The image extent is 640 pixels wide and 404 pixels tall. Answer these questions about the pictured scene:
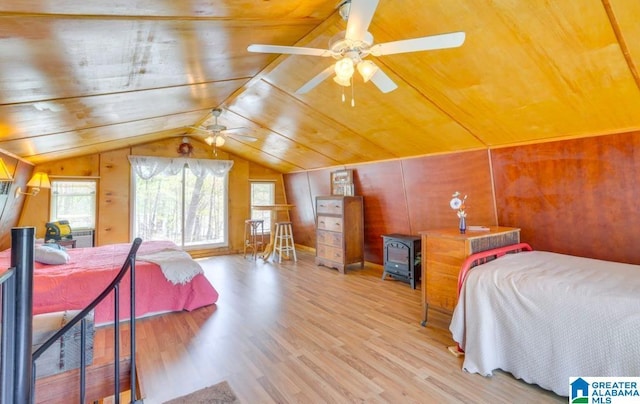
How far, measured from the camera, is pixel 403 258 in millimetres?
4488

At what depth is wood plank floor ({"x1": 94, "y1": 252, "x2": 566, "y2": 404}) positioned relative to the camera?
206cm

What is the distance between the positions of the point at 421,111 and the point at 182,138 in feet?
17.2

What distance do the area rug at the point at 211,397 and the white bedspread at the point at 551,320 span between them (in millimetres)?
1751

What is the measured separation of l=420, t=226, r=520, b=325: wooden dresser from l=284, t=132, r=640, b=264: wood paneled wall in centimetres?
54

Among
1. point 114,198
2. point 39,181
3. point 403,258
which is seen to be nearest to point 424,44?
point 403,258

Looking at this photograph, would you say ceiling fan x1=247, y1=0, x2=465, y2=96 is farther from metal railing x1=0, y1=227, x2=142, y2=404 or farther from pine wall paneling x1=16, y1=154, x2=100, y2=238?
pine wall paneling x1=16, y1=154, x2=100, y2=238

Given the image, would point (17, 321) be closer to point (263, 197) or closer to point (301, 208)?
point (301, 208)

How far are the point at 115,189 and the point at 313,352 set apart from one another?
5320 millimetres

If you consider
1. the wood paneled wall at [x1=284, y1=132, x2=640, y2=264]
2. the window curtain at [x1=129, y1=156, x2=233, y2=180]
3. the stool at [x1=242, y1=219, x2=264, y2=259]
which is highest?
the window curtain at [x1=129, y1=156, x2=233, y2=180]

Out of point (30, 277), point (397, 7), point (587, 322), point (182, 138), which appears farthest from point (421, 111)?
point (182, 138)

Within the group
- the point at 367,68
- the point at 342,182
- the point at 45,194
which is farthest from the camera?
the point at 342,182

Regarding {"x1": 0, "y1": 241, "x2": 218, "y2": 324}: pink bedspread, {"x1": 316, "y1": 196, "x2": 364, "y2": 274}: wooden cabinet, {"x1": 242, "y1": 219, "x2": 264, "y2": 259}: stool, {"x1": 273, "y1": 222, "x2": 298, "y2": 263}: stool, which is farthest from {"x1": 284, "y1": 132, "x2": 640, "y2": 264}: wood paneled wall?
{"x1": 242, "y1": 219, "x2": 264, "y2": 259}: stool

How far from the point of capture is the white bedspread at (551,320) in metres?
1.75

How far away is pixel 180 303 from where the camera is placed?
3.55m
